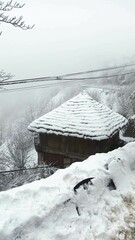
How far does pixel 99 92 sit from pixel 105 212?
136 feet

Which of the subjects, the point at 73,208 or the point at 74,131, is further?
the point at 74,131

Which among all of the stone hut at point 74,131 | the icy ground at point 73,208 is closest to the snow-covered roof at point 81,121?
the stone hut at point 74,131

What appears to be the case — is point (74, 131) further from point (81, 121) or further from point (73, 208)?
point (73, 208)

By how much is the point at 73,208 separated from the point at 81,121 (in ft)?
28.6

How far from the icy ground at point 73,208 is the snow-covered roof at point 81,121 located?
6.75 metres

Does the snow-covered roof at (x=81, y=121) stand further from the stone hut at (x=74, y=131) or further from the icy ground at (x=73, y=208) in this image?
the icy ground at (x=73, y=208)

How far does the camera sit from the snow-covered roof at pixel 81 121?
Answer: 12.7 m

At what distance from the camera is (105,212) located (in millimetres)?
4734

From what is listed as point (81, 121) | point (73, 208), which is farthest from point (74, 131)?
point (73, 208)

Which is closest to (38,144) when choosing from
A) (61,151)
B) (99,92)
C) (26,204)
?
(61,151)

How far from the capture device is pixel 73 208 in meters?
4.63

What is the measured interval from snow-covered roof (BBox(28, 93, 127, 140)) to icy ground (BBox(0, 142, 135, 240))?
6746 millimetres

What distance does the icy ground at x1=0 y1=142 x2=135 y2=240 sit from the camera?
4.12 m

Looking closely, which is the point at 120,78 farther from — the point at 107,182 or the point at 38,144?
the point at 107,182
